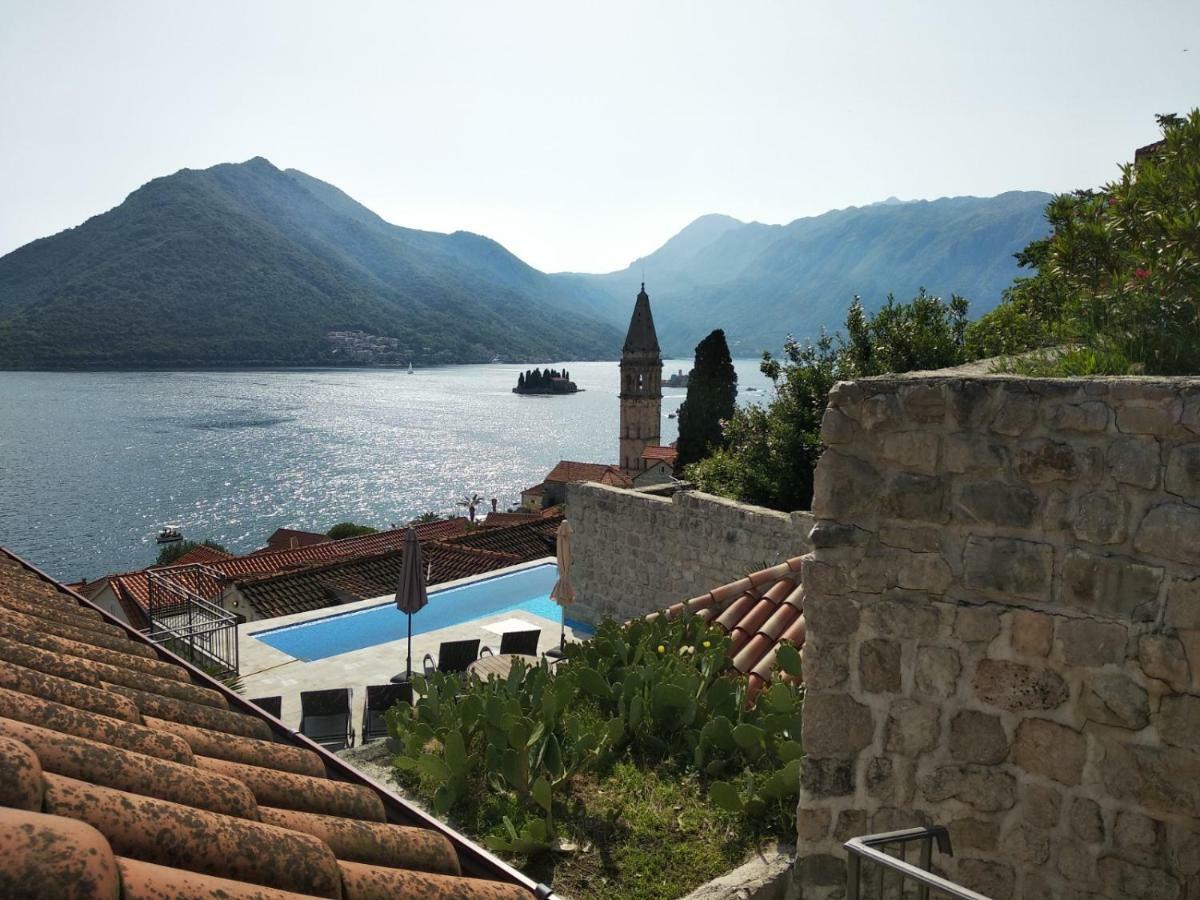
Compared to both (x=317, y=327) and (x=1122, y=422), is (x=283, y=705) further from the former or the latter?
(x=317, y=327)

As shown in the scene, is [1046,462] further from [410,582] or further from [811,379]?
[410,582]

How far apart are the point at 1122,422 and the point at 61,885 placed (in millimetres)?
2899

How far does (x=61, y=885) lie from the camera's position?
3.47ft

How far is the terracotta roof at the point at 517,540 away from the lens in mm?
23219

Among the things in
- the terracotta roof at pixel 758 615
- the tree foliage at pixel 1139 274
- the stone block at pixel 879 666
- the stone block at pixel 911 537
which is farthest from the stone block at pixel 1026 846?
the terracotta roof at pixel 758 615

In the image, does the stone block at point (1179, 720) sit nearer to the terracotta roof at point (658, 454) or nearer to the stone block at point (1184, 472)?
the stone block at point (1184, 472)

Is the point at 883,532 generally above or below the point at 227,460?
above

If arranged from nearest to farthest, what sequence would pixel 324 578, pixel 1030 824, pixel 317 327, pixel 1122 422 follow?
pixel 1122 422 → pixel 1030 824 → pixel 324 578 → pixel 317 327

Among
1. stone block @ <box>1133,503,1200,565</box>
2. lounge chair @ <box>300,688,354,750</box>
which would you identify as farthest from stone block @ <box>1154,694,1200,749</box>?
lounge chair @ <box>300,688,354,750</box>

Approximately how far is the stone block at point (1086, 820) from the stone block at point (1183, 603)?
Result: 0.70m

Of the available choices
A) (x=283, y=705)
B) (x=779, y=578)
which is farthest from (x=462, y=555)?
(x=779, y=578)

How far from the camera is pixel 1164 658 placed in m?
2.62

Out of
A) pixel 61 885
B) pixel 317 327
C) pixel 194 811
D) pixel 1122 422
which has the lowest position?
pixel 194 811

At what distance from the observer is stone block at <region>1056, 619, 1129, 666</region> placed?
2709 millimetres
